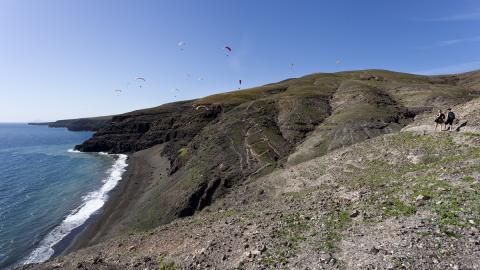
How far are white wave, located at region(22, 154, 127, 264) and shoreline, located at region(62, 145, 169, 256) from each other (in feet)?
4.31

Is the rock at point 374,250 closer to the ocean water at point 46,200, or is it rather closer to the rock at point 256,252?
the rock at point 256,252

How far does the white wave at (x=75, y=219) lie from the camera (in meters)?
39.7

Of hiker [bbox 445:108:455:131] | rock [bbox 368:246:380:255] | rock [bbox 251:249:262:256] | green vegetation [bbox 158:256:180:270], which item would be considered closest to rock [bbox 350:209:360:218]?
rock [bbox 368:246:380:255]

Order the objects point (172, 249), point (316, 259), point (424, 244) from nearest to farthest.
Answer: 1. point (424, 244)
2. point (316, 259)
3. point (172, 249)

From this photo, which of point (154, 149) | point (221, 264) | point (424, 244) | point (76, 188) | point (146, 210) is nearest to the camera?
point (424, 244)

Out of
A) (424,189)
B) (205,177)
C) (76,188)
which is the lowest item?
(76,188)

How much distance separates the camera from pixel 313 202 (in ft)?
79.5

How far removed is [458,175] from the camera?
21.3 meters

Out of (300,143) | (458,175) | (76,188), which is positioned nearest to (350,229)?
(458,175)

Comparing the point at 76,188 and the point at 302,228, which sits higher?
the point at 302,228

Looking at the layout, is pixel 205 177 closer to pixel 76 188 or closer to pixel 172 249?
pixel 172 249

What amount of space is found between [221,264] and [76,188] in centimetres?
6105

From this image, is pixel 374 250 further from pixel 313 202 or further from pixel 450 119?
pixel 450 119

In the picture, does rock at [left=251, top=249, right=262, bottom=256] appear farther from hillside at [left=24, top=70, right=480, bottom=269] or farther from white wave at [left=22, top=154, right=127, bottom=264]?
white wave at [left=22, top=154, right=127, bottom=264]
